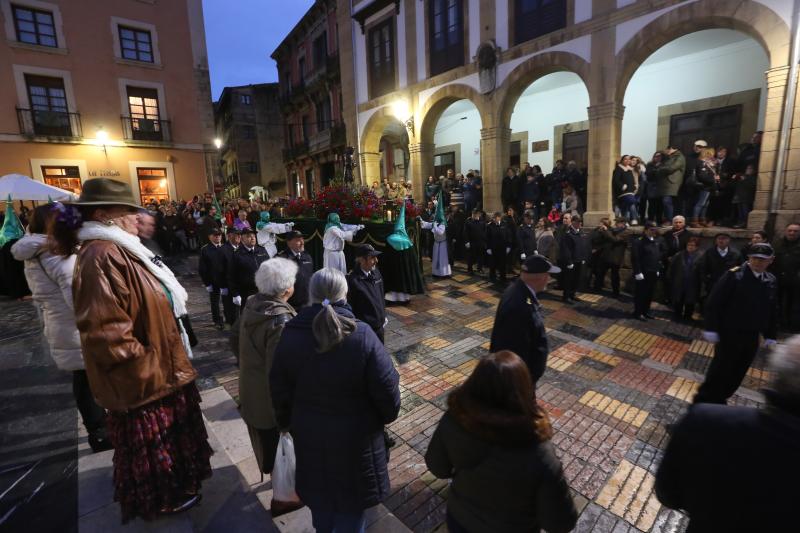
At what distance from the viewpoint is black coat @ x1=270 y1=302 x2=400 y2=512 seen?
78.2 inches

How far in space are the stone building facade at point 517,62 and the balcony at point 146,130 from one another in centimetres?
951

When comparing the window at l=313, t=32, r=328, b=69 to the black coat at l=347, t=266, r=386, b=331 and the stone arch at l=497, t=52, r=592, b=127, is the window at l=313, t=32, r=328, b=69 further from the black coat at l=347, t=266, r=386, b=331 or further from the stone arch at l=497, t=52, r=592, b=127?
the black coat at l=347, t=266, r=386, b=331

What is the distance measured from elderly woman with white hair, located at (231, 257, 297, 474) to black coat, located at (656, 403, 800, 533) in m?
2.20

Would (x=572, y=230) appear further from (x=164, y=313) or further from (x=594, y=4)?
(x=164, y=313)

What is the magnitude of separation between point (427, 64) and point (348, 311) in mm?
14399

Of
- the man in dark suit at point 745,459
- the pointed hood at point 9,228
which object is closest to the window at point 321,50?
the pointed hood at point 9,228

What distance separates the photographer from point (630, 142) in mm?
13047

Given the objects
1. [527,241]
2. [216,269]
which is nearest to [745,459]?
[216,269]

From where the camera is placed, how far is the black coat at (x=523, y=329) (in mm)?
3086

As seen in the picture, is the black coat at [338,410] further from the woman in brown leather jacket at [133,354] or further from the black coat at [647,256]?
the black coat at [647,256]

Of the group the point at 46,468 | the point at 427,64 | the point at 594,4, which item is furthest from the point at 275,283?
the point at 427,64

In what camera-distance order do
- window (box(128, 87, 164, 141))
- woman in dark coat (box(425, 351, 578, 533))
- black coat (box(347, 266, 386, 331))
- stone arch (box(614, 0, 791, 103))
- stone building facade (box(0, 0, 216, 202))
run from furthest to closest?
window (box(128, 87, 164, 141))
stone building facade (box(0, 0, 216, 202))
stone arch (box(614, 0, 791, 103))
black coat (box(347, 266, 386, 331))
woman in dark coat (box(425, 351, 578, 533))

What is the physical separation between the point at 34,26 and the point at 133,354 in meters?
23.0

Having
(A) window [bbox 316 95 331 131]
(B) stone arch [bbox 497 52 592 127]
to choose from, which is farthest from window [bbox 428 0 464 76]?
(A) window [bbox 316 95 331 131]
